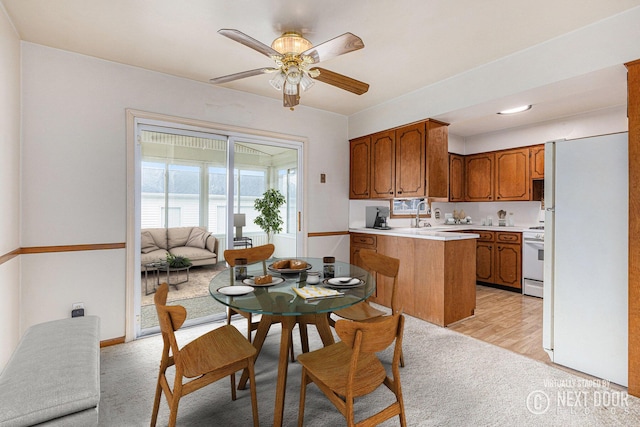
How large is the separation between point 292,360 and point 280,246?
167 cm

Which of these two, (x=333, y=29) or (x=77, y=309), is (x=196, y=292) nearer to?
(x=77, y=309)

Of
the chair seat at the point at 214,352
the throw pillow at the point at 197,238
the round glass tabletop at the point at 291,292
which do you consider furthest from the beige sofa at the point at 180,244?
the chair seat at the point at 214,352

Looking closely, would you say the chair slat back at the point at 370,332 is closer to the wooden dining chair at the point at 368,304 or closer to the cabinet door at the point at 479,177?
the wooden dining chair at the point at 368,304

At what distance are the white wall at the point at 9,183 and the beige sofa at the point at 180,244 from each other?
2.99ft

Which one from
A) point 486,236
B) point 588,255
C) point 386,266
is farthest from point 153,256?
point 486,236

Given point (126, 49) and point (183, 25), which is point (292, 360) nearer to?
point (183, 25)

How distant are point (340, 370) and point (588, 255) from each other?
6.87 ft

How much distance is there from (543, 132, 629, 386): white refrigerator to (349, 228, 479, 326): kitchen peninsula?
905 mm

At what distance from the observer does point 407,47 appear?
8.18 ft

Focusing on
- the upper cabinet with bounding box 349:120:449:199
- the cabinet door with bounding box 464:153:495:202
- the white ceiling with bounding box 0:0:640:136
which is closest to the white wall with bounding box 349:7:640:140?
the white ceiling with bounding box 0:0:640:136

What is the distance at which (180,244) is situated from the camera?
10.7 ft

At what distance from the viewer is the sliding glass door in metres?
3.06

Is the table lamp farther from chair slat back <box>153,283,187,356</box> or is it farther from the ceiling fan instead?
chair slat back <box>153,283,187,356</box>

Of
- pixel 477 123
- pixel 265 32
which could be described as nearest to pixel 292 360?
pixel 265 32
